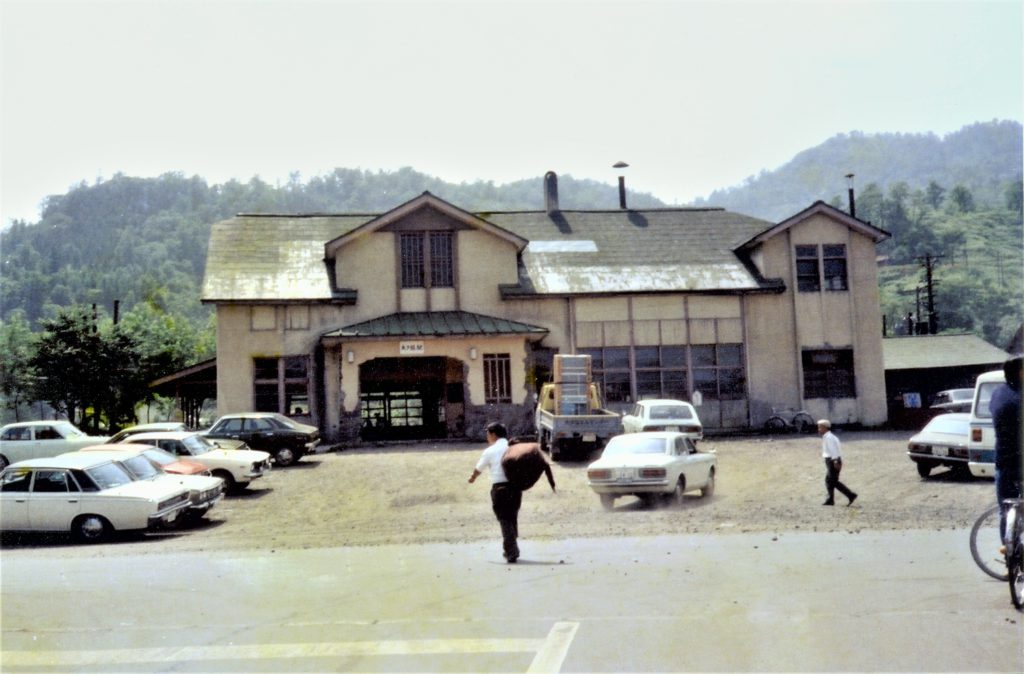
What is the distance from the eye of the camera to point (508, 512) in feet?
39.1

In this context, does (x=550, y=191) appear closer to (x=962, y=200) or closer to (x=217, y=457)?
(x=217, y=457)

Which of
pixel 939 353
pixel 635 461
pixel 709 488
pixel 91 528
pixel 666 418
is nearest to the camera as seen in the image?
pixel 91 528

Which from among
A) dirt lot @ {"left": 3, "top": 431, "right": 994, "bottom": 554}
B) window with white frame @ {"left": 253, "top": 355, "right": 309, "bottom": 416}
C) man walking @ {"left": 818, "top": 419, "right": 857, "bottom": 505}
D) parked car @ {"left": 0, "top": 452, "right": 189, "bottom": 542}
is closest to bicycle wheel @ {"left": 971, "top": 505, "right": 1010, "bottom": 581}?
dirt lot @ {"left": 3, "top": 431, "right": 994, "bottom": 554}

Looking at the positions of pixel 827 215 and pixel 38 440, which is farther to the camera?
pixel 827 215

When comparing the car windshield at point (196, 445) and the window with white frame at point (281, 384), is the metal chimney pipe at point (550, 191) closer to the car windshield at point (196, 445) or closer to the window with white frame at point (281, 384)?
the window with white frame at point (281, 384)

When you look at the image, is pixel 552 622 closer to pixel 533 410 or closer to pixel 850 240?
pixel 533 410

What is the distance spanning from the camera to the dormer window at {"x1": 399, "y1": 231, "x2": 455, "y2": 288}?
108ft

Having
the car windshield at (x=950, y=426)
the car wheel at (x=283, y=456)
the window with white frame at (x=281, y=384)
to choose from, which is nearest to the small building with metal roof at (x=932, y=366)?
the car windshield at (x=950, y=426)

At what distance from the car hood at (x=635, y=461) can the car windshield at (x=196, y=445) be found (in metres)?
9.52

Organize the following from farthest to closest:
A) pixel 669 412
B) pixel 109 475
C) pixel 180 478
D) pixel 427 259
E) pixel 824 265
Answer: pixel 824 265 → pixel 427 259 → pixel 669 412 → pixel 180 478 → pixel 109 475

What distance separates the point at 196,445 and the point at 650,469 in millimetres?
10843

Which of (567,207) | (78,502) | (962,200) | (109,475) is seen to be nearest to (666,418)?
(109,475)

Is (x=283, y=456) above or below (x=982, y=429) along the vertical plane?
below

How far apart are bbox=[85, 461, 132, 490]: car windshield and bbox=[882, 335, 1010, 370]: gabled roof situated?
107 ft
